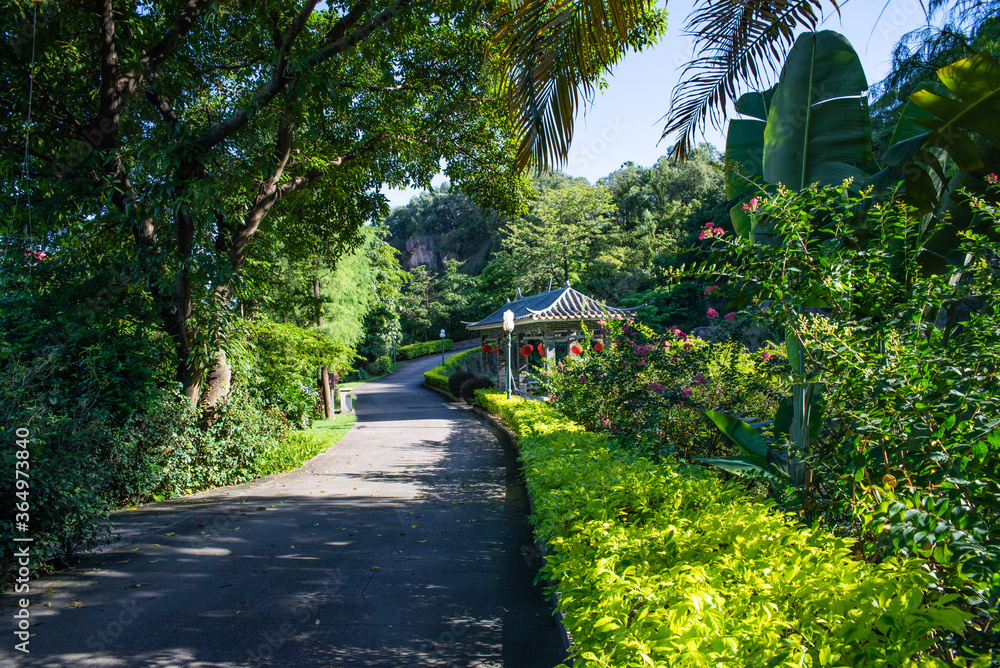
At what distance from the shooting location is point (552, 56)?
3.52 m

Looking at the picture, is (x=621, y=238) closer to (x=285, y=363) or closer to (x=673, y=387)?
(x=285, y=363)

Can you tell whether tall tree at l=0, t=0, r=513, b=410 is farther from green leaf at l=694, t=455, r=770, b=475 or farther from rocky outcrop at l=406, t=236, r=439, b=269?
rocky outcrop at l=406, t=236, r=439, b=269

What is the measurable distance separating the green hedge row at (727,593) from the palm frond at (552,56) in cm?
244

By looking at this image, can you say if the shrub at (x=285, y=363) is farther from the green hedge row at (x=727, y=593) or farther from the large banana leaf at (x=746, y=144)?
the green hedge row at (x=727, y=593)

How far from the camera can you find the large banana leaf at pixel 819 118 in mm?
4188

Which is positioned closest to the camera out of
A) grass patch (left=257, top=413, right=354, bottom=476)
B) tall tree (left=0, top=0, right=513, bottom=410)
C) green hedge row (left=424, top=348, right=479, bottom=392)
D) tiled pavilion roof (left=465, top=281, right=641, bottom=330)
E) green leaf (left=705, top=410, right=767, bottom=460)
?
green leaf (left=705, top=410, right=767, bottom=460)

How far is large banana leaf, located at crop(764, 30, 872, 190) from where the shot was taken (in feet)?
13.7

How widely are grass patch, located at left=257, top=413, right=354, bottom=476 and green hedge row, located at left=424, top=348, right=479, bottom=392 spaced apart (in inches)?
532

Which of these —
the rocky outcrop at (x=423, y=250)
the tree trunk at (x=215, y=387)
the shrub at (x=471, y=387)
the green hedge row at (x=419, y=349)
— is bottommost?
the shrub at (x=471, y=387)

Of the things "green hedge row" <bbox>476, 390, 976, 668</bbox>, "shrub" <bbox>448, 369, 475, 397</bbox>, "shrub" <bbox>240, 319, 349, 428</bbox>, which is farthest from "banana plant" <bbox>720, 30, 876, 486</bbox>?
"shrub" <bbox>448, 369, 475, 397</bbox>

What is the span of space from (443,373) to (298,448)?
2155 cm

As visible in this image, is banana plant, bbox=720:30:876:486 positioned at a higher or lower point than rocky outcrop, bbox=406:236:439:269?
lower

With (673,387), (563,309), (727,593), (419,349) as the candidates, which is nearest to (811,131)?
(673,387)

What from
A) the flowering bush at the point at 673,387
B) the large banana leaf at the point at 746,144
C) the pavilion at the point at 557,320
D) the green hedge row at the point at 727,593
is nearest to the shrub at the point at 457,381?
the pavilion at the point at 557,320
